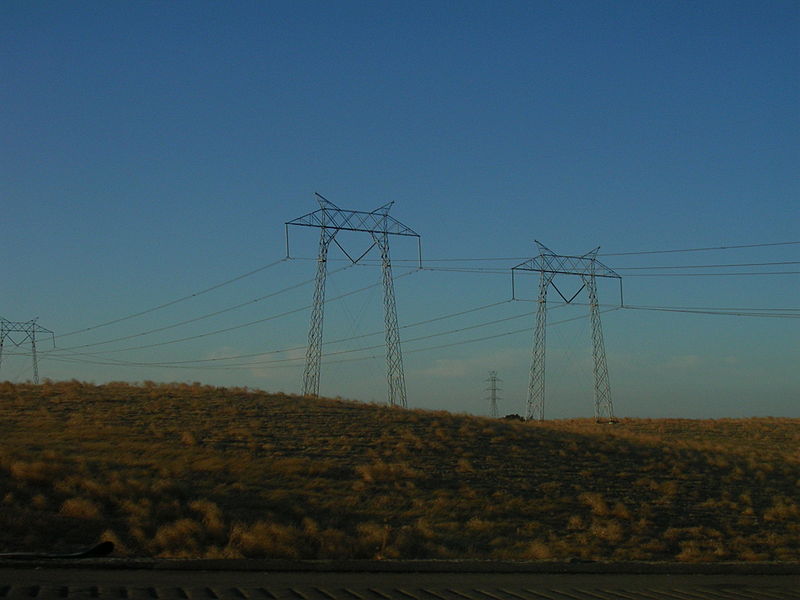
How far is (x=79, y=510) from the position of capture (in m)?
21.6

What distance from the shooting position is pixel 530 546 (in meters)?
23.3

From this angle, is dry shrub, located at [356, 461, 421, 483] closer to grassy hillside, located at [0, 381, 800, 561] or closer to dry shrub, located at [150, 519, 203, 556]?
grassy hillside, located at [0, 381, 800, 561]

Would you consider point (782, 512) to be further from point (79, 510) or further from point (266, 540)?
point (79, 510)

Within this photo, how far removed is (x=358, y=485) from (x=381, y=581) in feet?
49.5

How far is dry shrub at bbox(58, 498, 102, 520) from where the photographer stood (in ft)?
70.4

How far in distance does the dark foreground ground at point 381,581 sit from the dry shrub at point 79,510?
24.5 ft

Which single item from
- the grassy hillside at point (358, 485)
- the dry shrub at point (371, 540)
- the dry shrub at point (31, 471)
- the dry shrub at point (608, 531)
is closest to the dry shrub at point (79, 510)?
the grassy hillside at point (358, 485)

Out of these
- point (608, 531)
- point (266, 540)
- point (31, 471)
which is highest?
point (31, 471)

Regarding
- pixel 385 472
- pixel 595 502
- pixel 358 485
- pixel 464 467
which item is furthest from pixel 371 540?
pixel 464 467

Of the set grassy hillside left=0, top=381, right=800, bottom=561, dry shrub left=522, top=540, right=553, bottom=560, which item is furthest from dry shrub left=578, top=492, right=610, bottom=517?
dry shrub left=522, top=540, right=553, bottom=560

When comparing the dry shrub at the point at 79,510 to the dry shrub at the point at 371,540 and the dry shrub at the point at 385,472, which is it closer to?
the dry shrub at the point at 371,540

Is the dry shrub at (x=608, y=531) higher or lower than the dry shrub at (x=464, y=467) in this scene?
lower

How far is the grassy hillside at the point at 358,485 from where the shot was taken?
21453 mm

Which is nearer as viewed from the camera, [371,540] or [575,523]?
[371,540]
